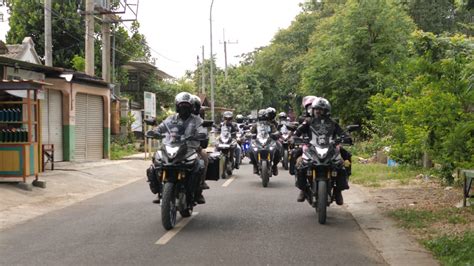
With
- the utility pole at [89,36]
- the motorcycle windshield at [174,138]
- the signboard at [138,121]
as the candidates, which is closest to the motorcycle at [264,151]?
the motorcycle windshield at [174,138]

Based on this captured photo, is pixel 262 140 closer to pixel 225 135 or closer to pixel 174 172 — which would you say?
pixel 225 135

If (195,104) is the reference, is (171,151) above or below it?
below

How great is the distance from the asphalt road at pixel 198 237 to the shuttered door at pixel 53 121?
8.51m

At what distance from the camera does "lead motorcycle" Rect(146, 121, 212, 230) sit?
309 inches

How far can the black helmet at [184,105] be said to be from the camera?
8.57 metres

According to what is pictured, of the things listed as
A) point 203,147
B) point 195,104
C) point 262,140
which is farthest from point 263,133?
point 203,147

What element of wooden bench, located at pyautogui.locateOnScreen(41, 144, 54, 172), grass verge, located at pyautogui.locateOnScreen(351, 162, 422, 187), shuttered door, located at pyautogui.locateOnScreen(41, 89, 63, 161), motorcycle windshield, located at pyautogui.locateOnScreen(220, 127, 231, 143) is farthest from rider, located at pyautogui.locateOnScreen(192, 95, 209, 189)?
shuttered door, located at pyautogui.locateOnScreen(41, 89, 63, 161)

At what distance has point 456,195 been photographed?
1114 centimetres

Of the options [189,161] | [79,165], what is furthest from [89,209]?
[79,165]

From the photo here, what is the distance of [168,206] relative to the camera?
7777 millimetres

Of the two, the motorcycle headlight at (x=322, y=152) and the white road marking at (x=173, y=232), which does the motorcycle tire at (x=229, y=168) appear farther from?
the motorcycle headlight at (x=322, y=152)

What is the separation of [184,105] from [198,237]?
2168mm

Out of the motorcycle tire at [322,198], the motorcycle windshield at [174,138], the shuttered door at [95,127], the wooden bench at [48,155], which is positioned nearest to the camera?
the motorcycle windshield at [174,138]

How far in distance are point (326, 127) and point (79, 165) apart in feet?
40.0
